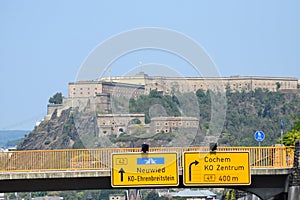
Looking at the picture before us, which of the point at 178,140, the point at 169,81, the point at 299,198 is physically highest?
the point at 169,81

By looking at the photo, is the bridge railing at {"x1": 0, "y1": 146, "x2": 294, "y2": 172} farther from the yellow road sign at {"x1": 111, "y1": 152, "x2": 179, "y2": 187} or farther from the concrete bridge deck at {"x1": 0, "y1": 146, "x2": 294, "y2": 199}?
the yellow road sign at {"x1": 111, "y1": 152, "x2": 179, "y2": 187}

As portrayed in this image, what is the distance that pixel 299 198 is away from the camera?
182ft

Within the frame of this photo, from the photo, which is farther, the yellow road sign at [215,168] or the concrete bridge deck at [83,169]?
the concrete bridge deck at [83,169]

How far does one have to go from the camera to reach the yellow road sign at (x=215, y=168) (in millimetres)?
55906

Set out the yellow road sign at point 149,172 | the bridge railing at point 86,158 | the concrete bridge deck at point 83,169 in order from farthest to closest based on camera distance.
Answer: the bridge railing at point 86,158 → the concrete bridge deck at point 83,169 → the yellow road sign at point 149,172

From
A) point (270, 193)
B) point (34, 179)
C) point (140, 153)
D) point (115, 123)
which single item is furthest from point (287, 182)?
point (115, 123)

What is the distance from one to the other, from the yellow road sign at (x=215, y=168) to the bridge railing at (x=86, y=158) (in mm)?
758

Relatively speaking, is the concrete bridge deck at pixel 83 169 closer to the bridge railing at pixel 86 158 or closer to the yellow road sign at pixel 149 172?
the bridge railing at pixel 86 158

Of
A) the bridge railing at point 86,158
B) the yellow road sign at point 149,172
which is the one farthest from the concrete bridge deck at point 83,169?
the yellow road sign at point 149,172

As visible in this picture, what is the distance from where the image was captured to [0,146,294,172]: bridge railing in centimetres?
5719

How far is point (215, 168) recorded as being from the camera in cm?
5594

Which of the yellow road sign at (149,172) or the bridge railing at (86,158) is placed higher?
the bridge railing at (86,158)

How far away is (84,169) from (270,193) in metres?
9.92

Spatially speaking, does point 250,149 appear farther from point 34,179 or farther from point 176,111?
point 176,111
